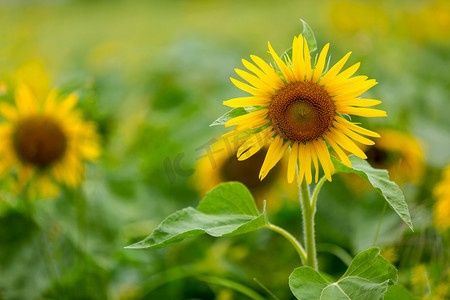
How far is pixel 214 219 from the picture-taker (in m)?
0.51

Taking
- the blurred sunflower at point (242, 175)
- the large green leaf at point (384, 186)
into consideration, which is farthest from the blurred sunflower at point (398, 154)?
the large green leaf at point (384, 186)

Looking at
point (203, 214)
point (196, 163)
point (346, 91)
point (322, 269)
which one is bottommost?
Result: point (322, 269)

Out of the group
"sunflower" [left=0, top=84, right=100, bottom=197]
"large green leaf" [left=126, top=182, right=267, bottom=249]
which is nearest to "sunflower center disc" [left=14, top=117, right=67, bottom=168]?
"sunflower" [left=0, top=84, right=100, bottom=197]

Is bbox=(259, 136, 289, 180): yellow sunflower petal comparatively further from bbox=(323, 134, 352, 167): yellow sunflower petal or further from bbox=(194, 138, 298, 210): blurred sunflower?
bbox=(194, 138, 298, 210): blurred sunflower

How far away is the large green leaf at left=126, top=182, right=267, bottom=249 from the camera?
451 millimetres

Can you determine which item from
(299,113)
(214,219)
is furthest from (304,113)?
(214,219)

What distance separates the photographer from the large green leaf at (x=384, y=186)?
43cm

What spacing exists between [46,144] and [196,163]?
0.31 meters

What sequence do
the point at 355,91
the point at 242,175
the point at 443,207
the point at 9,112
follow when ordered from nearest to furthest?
the point at 355,91, the point at 443,207, the point at 9,112, the point at 242,175

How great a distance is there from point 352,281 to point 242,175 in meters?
0.60

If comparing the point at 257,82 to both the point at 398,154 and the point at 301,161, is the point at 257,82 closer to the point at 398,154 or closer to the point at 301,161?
the point at 301,161

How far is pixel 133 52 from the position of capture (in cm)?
209

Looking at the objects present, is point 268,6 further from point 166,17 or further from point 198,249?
point 198,249

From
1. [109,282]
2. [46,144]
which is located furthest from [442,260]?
[46,144]
